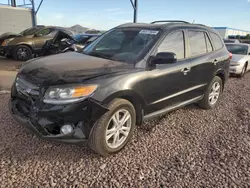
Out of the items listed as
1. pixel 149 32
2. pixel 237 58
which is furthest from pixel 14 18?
pixel 149 32

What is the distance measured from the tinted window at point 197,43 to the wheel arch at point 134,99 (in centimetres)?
150

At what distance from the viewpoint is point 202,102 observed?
181 inches

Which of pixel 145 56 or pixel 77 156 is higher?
pixel 145 56

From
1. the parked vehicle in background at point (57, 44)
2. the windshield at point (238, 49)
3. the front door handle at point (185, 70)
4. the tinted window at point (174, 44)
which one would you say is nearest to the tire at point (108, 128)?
the tinted window at point (174, 44)

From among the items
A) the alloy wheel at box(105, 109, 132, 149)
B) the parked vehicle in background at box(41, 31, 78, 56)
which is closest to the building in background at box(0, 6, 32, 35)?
the parked vehicle in background at box(41, 31, 78, 56)

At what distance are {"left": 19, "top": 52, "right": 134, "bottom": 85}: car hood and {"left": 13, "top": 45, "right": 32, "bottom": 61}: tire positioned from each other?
7.35 meters

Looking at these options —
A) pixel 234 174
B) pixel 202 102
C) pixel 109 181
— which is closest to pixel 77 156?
pixel 109 181

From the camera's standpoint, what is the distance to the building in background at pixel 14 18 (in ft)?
50.9

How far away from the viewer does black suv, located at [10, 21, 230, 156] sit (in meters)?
2.55

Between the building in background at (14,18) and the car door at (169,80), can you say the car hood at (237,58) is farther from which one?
the building in background at (14,18)

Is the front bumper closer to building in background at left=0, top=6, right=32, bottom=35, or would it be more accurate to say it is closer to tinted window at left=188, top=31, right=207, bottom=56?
building in background at left=0, top=6, right=32, bottom=35

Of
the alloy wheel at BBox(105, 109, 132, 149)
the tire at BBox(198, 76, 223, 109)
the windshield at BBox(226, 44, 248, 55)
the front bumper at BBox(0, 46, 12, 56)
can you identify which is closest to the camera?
the alloy wheel at BBox(105, 109, 132, 149)

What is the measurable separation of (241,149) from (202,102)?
1.47 metres

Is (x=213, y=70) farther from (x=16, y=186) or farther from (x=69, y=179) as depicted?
(x=16, y=186)
